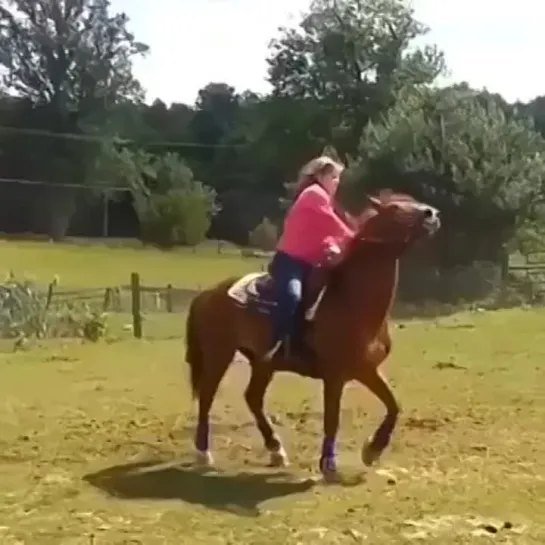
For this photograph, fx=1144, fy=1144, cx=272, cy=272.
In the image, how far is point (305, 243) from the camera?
7.62 metres

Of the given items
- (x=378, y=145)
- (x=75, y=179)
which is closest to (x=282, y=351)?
(x=378, y=145)

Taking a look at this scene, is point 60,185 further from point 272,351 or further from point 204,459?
point 272,351

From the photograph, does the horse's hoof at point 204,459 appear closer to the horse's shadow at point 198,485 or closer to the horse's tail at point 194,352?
the horse's shadow at point 198,485

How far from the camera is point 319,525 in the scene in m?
6.27

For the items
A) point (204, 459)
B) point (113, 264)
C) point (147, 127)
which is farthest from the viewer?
point (147, 127)

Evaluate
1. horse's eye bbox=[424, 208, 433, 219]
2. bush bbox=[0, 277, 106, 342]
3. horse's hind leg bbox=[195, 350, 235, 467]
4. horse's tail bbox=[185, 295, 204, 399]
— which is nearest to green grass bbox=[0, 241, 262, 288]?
bush bbox=[0, 277, 106, 342]

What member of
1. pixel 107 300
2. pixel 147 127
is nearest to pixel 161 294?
pixel 107 300

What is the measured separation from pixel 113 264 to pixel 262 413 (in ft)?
120

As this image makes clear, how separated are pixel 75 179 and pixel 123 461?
161 ft

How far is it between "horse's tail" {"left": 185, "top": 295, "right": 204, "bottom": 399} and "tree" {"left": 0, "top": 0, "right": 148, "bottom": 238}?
4796cm

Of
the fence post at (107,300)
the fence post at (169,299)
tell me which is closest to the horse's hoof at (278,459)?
the fence post at (107,300)

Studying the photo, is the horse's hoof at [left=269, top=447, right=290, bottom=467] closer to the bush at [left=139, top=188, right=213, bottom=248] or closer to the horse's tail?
the horse's tail

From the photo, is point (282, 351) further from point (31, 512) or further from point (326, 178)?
point (31, 512)

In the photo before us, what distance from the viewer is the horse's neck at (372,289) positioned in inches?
296
